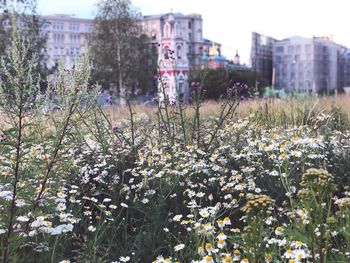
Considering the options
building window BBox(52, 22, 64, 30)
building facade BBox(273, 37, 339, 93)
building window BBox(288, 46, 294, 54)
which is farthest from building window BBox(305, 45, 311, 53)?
building window BBox(52, 22, 64, 30)

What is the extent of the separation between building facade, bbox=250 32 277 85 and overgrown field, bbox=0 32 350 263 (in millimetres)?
83292

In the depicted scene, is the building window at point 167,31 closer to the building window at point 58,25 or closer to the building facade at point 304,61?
the building facade at point 304,61

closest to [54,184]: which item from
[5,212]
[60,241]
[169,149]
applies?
[60,241]

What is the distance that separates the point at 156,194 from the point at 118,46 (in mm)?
31300

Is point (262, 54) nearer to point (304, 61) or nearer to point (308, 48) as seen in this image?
point (304, 61)

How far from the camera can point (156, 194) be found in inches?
149

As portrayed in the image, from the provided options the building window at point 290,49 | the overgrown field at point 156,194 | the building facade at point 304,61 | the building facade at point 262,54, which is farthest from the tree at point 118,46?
the building window at point 290,49

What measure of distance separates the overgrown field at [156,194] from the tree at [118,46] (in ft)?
96.3

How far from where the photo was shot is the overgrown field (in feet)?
6.89

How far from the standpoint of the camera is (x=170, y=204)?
147 inches

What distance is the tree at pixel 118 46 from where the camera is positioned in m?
34.0

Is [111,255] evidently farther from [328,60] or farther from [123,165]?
[328,60]

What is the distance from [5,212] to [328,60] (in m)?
91.7

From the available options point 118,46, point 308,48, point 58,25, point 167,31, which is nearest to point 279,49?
point 308,48
